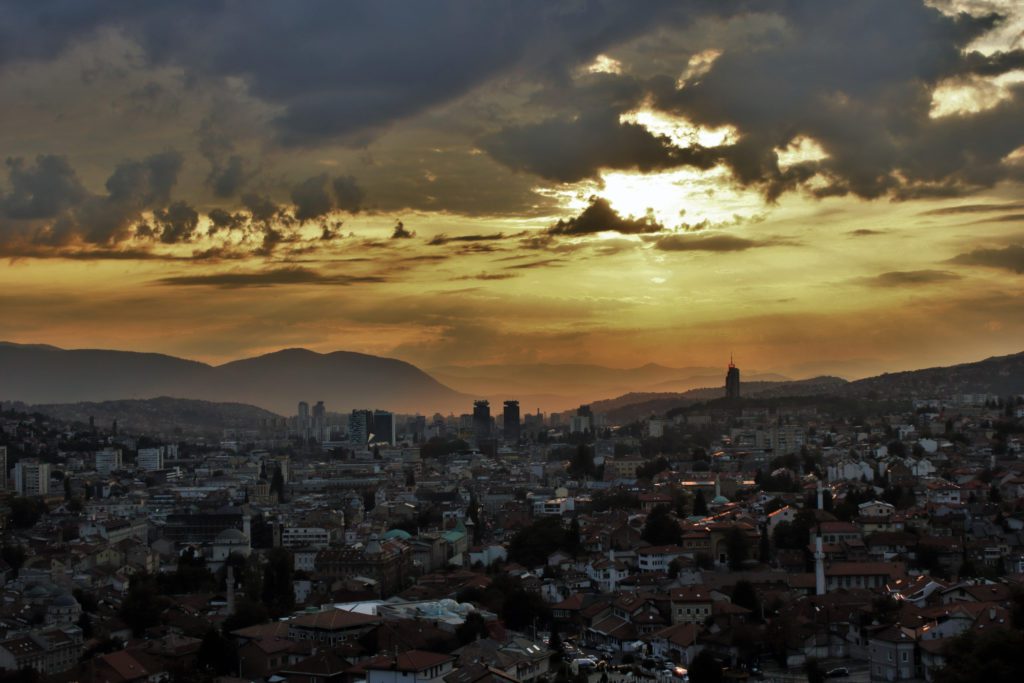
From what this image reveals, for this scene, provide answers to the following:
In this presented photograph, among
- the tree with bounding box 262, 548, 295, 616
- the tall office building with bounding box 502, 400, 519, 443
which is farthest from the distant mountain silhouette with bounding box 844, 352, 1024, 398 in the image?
the tree with bounding box 262, 548, 295, 616

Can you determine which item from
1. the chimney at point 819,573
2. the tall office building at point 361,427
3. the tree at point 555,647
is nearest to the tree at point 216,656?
the tree at point 555,647

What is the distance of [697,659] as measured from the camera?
2367 centimetres

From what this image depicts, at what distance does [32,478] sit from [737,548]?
48.3 metres

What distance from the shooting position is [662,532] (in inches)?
1529

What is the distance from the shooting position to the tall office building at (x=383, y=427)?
441ft

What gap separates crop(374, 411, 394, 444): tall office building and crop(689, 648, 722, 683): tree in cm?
11065

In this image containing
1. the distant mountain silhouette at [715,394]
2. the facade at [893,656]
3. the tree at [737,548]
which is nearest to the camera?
the facade at [893,656]

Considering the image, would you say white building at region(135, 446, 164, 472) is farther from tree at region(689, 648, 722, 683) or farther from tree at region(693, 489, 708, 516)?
tree at region(689, 648, 722, 683)

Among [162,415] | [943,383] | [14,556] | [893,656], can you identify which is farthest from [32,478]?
[162,415]

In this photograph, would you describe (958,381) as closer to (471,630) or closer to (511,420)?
(511,420)

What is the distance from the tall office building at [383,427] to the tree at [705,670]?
110649 millimetres

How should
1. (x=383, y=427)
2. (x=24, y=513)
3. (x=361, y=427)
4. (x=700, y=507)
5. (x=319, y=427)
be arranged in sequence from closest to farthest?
(x=700, y=507) → (x=24, y=513) → (x=361, y=427) → (x=383, y=427) → (x=319, y=427)

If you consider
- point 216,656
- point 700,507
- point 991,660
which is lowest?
point 216,656

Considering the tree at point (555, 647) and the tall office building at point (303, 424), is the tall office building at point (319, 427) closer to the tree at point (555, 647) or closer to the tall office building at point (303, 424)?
the tall office building at point (303, 424)
